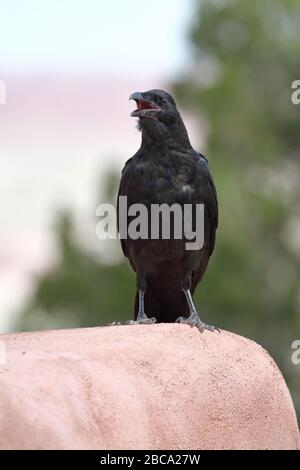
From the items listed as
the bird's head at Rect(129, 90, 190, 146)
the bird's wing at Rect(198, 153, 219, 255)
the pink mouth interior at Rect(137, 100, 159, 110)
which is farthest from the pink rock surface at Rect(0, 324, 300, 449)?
the pink mouth interior at Rect(137, 100, 159, 110)

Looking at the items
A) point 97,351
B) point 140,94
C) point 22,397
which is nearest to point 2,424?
point 22,397

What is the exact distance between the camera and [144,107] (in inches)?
390

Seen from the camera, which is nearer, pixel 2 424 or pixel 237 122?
pixel 2 424

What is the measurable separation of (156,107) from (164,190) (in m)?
0.82

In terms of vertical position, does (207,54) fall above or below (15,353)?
above

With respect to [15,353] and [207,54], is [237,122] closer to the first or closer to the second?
[207,54]

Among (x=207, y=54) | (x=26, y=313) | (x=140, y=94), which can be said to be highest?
(x=207, y=54)

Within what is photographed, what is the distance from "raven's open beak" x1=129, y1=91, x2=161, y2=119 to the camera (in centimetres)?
968

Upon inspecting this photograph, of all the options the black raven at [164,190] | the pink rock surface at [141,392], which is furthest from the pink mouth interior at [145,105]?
the pink rock surface at [141,392]

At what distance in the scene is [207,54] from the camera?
2781 cm

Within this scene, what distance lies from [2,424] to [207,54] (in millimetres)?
22038

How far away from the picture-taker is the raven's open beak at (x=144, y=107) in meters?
9.68

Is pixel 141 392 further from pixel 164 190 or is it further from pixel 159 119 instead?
pixel 159 119

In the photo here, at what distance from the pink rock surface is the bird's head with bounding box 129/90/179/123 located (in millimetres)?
2176
